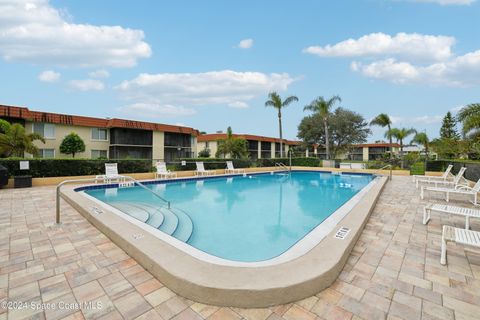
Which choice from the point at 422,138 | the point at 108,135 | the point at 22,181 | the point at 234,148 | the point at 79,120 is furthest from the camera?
the point at 422,138

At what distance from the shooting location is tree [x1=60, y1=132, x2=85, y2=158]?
18.3 meters

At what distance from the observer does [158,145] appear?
24.9 m

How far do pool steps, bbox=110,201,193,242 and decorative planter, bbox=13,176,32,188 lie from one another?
209 inches

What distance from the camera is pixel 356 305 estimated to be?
7.04 feet

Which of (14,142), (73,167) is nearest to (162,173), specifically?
(73,167)

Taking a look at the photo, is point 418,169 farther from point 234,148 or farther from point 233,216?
point 233,216

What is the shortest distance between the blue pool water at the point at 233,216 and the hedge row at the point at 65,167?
282cm

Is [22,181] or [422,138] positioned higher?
[422,138]

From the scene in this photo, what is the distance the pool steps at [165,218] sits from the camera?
5082 mm

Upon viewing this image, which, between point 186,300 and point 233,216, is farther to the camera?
point 233,216

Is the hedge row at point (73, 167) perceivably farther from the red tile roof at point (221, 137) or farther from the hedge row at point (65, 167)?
the red tile roof at point (221, 137)

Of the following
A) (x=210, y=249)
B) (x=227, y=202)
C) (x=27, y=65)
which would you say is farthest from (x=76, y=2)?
(x=210, y=249)

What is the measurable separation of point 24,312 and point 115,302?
0.73 metres

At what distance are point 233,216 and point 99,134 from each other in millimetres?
19951
